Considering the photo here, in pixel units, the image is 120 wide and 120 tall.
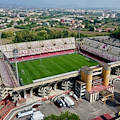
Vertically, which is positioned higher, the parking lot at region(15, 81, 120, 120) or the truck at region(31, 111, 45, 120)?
the truck at region(31, 111, 45, 120)

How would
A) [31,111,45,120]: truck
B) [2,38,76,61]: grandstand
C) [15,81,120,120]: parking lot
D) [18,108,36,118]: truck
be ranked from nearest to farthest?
[31,111,45,120]: truck < [18,108,36,118]: truck < [15,81,120,120]: parking lot < [2,38,76,61]: grandstand

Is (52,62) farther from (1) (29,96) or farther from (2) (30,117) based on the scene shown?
(2) (30,117)

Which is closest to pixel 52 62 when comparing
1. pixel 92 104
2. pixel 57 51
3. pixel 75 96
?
pixel 57 51

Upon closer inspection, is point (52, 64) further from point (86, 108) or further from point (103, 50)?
point (86, 108)

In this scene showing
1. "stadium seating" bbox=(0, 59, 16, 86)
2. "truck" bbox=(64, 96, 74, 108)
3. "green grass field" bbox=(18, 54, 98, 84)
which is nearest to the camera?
"truck" bbox=(64, 96, 74, 108)

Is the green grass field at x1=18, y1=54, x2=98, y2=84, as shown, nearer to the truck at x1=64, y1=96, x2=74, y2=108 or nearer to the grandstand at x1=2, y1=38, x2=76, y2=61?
the grandstand at x1=2, y1=38, x2=76, y2=61

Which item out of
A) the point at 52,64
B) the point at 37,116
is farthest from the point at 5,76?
the point at 52,64

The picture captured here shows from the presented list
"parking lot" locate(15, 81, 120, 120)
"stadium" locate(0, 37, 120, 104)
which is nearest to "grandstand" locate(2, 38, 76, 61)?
"stadium" locate(0, 37, 120, 104)
